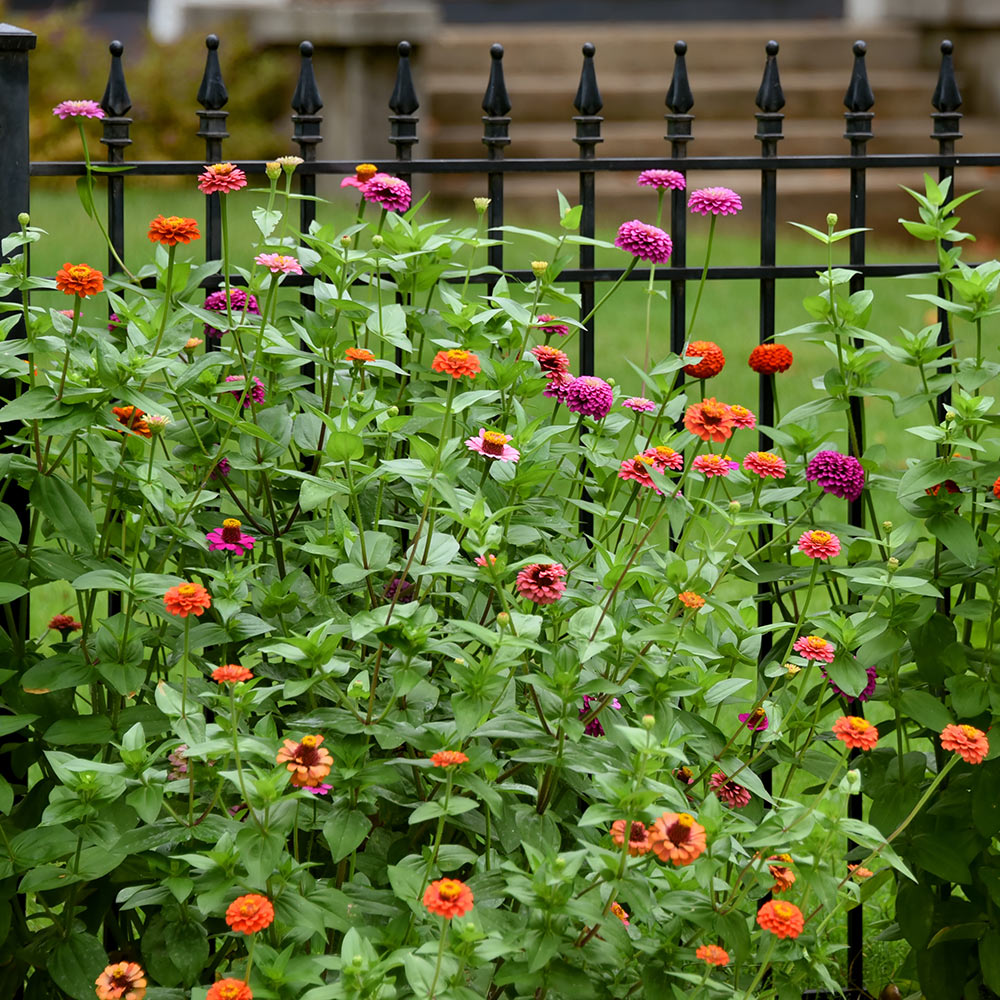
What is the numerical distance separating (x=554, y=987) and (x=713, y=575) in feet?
2.26

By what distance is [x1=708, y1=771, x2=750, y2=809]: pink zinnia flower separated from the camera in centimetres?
209

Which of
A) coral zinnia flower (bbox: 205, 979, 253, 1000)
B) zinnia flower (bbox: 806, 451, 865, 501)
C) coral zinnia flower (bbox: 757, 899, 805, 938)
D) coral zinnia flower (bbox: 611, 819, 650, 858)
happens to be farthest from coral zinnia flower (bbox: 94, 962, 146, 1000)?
zinnia flower (bbox: 806, 451, 865, 501)

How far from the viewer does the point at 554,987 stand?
1802 millimetres

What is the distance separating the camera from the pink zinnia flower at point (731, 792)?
209 cm

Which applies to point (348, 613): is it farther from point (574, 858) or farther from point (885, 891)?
point (885, 891)

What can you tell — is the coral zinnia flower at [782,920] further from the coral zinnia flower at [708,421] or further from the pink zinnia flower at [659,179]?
the pink zinnia flower at [659,179]

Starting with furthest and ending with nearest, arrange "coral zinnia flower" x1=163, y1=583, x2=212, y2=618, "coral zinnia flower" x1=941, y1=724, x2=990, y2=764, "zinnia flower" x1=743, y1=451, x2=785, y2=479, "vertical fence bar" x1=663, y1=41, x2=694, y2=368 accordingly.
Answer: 1. "vertical fence bar" x1=663, y1=41, x2=694, y2=368
2. "zinnia flower" x1=743, y1=451, x2=785, y2=479
3. "coral zinnia flower" x1=941, y1=724, x2=990, y2=764
4. "coral zinnia flower" x1=163, y1=583, x2=212, y2=618

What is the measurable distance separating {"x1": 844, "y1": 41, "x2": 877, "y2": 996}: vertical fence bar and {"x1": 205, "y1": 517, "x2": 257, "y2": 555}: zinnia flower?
1.10m

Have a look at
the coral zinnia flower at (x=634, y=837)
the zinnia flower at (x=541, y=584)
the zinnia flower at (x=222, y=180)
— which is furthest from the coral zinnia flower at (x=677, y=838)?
the zinnia flower at (x=222, y=180)

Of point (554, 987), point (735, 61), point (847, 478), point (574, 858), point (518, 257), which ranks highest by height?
point (735, 61)

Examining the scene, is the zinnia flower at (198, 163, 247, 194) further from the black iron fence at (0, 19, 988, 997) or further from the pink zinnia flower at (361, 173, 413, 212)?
the black iron fence at (0, 19, 988, 997)

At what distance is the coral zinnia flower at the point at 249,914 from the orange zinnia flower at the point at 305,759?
0.15 meters

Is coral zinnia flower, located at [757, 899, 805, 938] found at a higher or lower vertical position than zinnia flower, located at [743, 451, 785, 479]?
lower

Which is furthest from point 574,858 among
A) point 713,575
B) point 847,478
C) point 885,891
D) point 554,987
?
point 885,891
